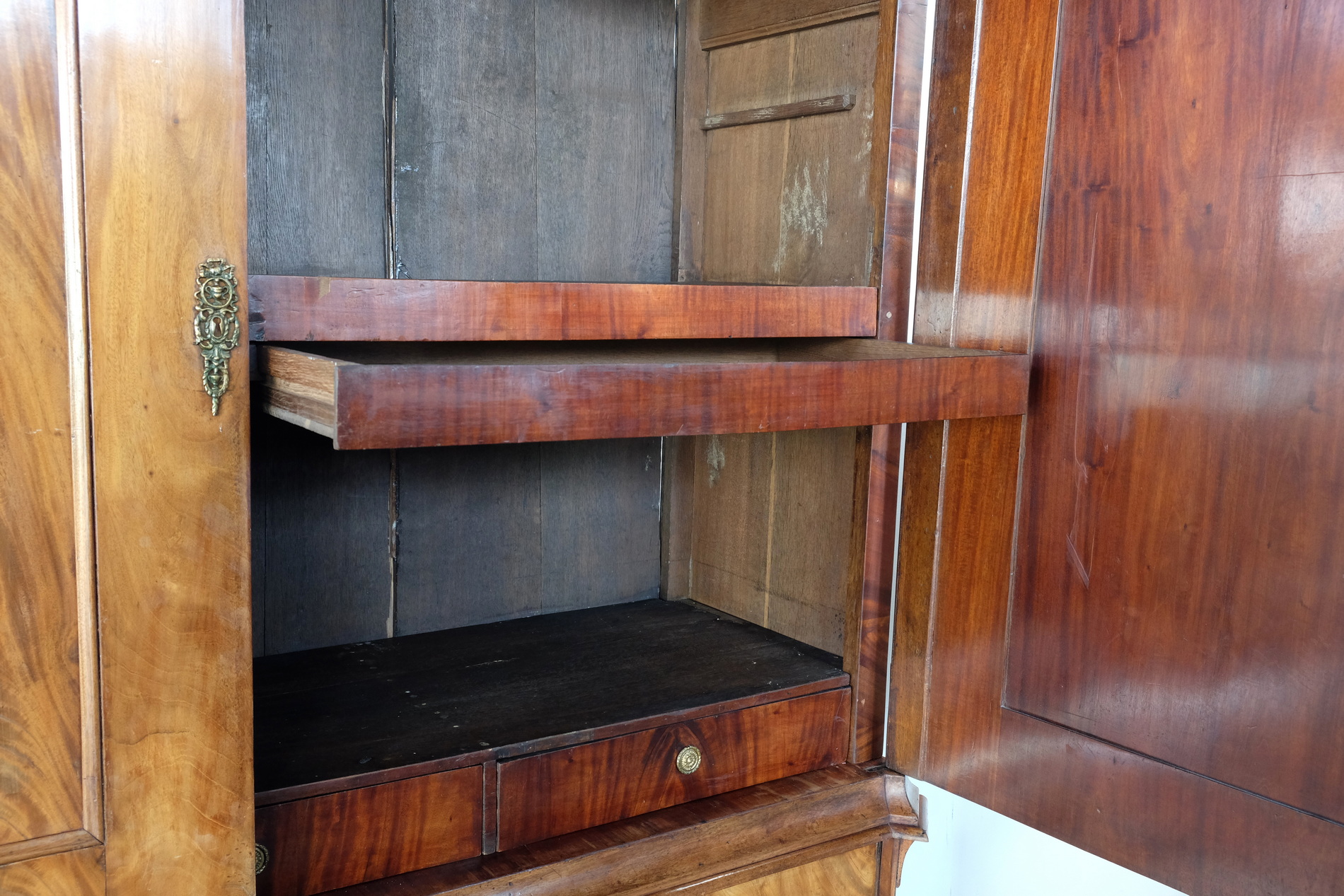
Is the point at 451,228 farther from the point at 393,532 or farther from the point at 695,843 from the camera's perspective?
the point at 695,843

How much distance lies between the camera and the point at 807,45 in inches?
62.8

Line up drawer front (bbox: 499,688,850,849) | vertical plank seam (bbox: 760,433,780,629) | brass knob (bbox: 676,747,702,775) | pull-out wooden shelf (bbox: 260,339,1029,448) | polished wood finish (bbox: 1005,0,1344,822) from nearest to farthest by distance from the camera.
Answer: pull-out wooden shelf (bbox: 260,339,1029,448)
polished wood finish (bbox: 1005,0,1344,822)
drawer front (bbox: 499,688,850,849)
brass knob (bbox: 676,747,702,775)
vertical plank seam (bbox: 760,433,780,629)

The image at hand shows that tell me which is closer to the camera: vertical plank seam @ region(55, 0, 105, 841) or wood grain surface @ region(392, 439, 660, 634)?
vertical plank seam @ region(55, 0, 105, 841)

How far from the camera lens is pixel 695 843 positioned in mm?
1312

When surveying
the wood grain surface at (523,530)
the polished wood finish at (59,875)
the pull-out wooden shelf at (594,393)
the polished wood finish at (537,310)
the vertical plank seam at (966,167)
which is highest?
the vertical plank seam at (966,167)

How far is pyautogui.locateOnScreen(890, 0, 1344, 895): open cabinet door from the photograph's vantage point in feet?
3.38

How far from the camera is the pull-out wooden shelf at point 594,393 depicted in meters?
0.82

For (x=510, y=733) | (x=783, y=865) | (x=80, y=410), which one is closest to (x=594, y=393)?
(x=80, y=410)

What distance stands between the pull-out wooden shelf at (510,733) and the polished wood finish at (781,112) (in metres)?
0.78

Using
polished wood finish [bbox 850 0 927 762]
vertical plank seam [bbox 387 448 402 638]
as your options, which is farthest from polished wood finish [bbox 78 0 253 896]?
polished wood finish [bbox 850 0 927 762]

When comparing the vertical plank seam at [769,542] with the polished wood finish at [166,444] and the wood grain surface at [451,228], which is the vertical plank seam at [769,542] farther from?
the polished wood finish at [166,444]

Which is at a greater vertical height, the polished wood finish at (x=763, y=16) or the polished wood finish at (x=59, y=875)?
the polished wood finish at (x=763, y=16)

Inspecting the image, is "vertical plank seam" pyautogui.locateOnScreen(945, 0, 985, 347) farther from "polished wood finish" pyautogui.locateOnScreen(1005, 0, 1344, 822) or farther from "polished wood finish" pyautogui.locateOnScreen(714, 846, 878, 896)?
"polished wood finish" pyautogui.locateOnScreen(714, 846, 878, 896)

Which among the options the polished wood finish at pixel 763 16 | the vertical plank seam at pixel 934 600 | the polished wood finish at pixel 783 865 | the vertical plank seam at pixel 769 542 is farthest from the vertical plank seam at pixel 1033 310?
the vertical plank seam at pixel 769 542
